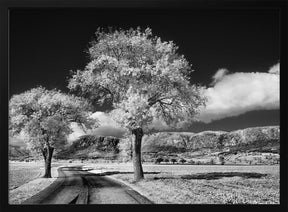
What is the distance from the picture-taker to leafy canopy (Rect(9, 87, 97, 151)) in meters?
9.04

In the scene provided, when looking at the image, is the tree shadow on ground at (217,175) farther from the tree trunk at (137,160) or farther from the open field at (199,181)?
the tree trunk at (137,160)

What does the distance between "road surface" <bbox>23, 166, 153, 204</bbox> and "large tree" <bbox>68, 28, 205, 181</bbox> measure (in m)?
0.73

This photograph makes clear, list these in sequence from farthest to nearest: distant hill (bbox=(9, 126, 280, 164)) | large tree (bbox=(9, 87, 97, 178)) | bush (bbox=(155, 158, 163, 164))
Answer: bush (bbox=(155, 158, 163, 164)) < large tree (bbox=(9, 87, 97, 178)) < distant hill (bbox=(9, 126, 280, 164))

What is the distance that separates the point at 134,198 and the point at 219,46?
3.84m

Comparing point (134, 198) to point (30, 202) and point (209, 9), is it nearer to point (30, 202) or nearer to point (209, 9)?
point (30, 202)

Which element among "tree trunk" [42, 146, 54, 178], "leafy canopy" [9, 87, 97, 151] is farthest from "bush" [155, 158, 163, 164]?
"tree trunk" [42, 146, 54, 178]

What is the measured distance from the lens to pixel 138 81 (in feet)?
30.8

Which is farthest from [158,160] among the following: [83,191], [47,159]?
[47,159]

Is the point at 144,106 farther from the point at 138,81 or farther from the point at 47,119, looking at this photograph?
the point at 47,119

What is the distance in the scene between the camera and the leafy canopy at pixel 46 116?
9.04 m

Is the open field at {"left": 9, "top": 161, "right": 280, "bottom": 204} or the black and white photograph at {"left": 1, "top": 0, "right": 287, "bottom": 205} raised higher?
the black and white photograph at {"left": 1, "top": 0, "right": 287, "bottom": 205}

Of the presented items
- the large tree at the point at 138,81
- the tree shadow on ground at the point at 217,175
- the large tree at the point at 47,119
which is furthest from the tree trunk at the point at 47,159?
the tree shadow on ground at the point at 217,175

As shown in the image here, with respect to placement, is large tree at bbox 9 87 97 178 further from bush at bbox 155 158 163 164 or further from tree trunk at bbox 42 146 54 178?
bush at bbox 155 158 163 164
